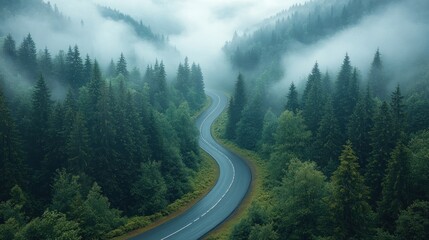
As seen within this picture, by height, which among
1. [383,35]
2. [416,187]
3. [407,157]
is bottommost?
Answer: [416,187]

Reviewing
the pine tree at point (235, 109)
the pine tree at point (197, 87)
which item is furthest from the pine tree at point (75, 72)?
the pine tree at point (197, 87)

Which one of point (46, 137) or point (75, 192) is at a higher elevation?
point (46, 137)

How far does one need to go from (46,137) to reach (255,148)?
47169 millimetres

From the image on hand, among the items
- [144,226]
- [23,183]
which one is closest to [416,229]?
[144,226]

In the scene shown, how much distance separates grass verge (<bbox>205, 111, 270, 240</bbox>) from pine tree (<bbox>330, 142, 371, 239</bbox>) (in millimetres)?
14033

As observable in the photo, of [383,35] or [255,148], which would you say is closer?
[255,148]

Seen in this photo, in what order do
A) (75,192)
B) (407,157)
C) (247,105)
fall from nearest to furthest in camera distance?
(407,157), (75,192), (247,105)

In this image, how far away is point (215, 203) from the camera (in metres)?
64.4

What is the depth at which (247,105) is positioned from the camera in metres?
94.8

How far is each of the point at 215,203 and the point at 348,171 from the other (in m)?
31.8

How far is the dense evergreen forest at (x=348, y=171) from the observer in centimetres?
3725

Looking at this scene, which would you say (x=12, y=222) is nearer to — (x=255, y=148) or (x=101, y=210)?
(x=101, y=210)

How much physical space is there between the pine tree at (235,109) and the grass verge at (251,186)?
8.98ft

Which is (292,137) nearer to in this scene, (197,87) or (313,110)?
(313,110)
